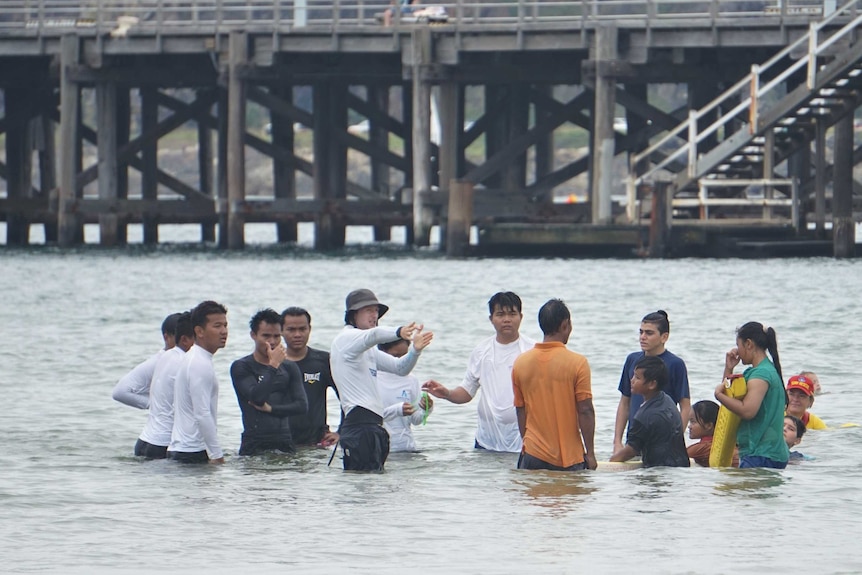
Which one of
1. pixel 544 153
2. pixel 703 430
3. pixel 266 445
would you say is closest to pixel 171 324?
pixel 266 445

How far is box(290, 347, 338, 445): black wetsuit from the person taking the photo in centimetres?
1133

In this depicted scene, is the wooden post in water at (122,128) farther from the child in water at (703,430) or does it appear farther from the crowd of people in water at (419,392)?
the child in water at (703,430)

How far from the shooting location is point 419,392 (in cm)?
1120

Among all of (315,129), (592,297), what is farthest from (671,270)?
(315,129)

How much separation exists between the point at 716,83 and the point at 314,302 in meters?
12.6

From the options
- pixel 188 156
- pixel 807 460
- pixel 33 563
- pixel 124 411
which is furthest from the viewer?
pixel 188 156

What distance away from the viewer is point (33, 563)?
8.98 m

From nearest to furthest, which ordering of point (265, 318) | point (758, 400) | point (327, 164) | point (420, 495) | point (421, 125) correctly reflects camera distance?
point (758, 400) → point (265, 318) → point (420, 495) → point (421, 125) → point (327, 164)

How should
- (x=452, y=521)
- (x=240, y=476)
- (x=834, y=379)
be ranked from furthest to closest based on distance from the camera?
(x=834, y=379), (x=240, y=476), (x=452, y=521)

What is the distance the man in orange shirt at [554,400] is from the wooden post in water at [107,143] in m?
28.7

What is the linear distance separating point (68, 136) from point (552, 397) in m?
29.3

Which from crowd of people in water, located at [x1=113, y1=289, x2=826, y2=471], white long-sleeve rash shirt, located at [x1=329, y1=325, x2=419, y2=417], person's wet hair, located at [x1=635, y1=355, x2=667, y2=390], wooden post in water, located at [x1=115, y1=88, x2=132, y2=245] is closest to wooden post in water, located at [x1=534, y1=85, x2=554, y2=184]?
wooden post in water, located at [x1=115, y1=88, x2=132, y2=245]

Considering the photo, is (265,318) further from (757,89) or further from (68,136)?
(68,136)

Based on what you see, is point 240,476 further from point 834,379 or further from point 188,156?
point 188,156
